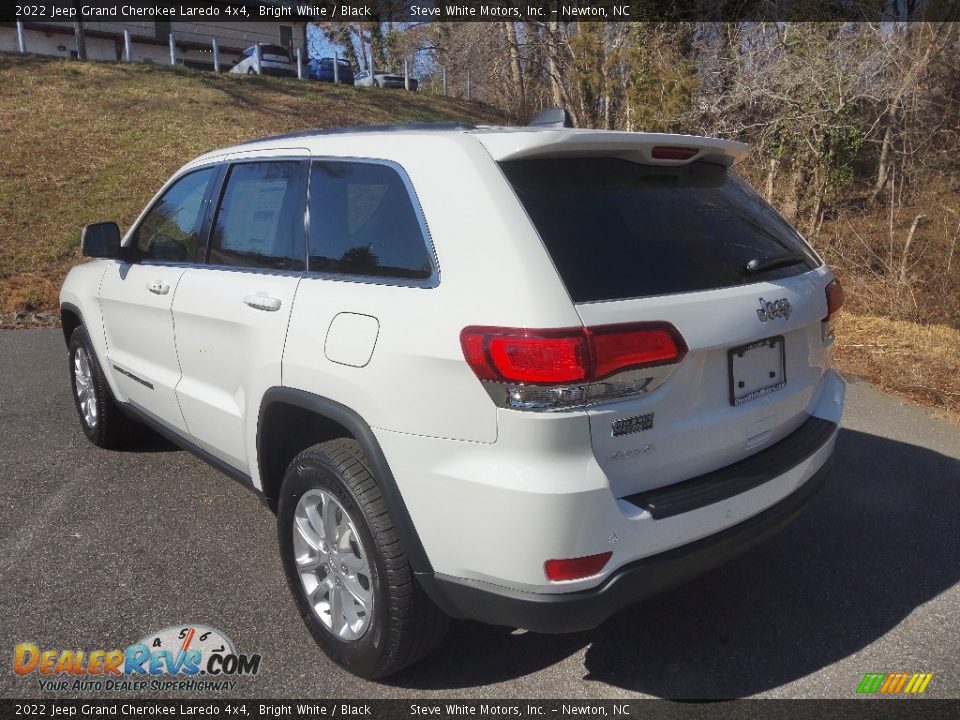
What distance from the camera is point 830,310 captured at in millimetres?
2965

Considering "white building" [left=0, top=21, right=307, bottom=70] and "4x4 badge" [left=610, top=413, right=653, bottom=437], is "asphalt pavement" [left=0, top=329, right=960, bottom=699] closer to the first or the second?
"4x4 badge" [left=610, top=413, right=653, bottom=437]

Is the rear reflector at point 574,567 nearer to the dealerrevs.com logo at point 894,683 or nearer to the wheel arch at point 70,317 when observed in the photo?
the dealerrevs.com logo at point 894,683

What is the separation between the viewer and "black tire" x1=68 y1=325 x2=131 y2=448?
459 cm

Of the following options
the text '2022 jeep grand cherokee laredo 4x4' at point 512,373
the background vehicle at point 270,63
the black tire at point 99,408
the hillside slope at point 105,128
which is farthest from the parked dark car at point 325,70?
the text '2022 jeep grand cherokee laredo 4x4' at point 512,373

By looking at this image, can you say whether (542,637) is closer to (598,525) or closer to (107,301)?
(598,525)

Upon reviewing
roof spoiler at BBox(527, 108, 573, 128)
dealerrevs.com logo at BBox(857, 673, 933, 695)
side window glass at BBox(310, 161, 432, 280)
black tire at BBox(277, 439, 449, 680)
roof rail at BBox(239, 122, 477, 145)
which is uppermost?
roof spoiler at BBox(527, 108, 573, 128)

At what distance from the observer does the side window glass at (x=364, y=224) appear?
2533 mm

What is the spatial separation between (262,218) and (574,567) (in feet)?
6.45

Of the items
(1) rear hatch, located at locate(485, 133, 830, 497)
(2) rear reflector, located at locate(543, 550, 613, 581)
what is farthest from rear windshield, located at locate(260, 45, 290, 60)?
(2) rear reflector, located at locate(543, 550, 613, 581)

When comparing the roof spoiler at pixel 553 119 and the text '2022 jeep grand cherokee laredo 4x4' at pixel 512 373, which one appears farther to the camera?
the roof spoiler at pixel 553 119

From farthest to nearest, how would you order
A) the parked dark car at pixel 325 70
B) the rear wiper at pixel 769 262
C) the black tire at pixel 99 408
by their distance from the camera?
the parked dark car at pixel 325 70 → the black tire at pixel 99 408 → the rear wiper at pixel 769 262

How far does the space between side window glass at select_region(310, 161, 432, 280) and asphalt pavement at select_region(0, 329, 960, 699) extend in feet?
2.71

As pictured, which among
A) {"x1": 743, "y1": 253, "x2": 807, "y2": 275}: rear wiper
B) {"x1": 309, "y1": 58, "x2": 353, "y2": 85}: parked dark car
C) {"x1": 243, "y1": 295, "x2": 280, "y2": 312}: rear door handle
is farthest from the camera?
{"x1": 309, "y1": 58, "x2": 353, "y2": 85}: parked dark car

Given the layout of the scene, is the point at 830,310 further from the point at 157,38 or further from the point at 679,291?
the point at 157,38
